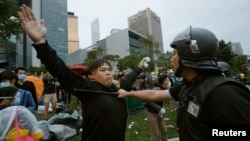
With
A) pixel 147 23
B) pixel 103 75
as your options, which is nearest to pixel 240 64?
pixel 103 75

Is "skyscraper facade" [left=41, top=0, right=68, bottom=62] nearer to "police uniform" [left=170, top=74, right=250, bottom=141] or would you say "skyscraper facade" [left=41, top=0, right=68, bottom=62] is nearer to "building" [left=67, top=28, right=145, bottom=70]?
"building" [left=67, top=28, right=145, bottom=70]

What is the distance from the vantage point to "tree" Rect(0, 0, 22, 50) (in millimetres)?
16098

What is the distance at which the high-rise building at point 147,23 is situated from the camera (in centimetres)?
12331

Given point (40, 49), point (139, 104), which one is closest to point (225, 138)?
point (40, 49)

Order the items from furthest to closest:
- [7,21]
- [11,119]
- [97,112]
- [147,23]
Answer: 1. [147,23]
2. [7,21]
3. [11,119]
4. [97,112]

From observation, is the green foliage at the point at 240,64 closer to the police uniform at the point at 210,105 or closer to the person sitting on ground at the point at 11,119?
the person sitting on ground at the point at 11,119

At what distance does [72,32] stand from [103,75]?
148618mm

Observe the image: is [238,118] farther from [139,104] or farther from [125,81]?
[139,104]

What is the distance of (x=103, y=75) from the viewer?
3131mm

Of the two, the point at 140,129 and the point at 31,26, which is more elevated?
the point at 31,26

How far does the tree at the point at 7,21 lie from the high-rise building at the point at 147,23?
100 metres

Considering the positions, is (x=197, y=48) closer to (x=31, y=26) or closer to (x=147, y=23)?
(x=31, y=26)

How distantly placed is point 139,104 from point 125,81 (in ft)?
27.0

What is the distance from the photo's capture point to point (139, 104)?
11.7 meters
